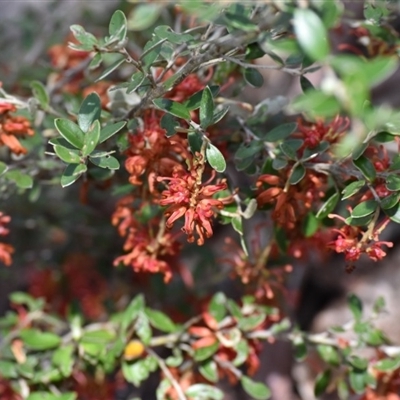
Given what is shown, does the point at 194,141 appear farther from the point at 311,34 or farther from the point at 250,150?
the point at 311,34

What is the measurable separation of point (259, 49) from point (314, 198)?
0.24 meters

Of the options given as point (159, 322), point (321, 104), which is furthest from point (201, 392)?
point (321, 104)

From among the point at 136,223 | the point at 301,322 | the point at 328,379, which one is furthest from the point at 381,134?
the point at 301,322

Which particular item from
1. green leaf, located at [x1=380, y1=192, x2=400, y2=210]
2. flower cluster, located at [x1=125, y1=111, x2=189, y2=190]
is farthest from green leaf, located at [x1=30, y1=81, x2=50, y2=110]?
green leaf, located at [x1=380, y1=192, x2=400, y2=210]

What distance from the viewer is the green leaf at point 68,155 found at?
0.77 m

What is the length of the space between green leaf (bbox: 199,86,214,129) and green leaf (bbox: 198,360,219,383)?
491 mm

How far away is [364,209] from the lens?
0.77 metres

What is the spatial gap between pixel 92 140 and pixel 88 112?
6 centimetres

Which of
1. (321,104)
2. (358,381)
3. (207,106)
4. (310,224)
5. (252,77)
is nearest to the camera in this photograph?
(321,104)

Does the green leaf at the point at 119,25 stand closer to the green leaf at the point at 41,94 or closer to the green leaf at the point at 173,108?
the green leaf at the point at 173,108

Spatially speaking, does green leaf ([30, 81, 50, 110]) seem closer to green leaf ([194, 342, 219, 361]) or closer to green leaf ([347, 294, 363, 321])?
green leaf ([194, 342, 219, 361])

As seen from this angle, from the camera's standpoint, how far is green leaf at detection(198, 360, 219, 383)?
106 centimetres

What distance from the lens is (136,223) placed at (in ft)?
3.25

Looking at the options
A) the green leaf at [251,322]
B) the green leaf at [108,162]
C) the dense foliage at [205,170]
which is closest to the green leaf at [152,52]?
the dense foliage at [205,170]
